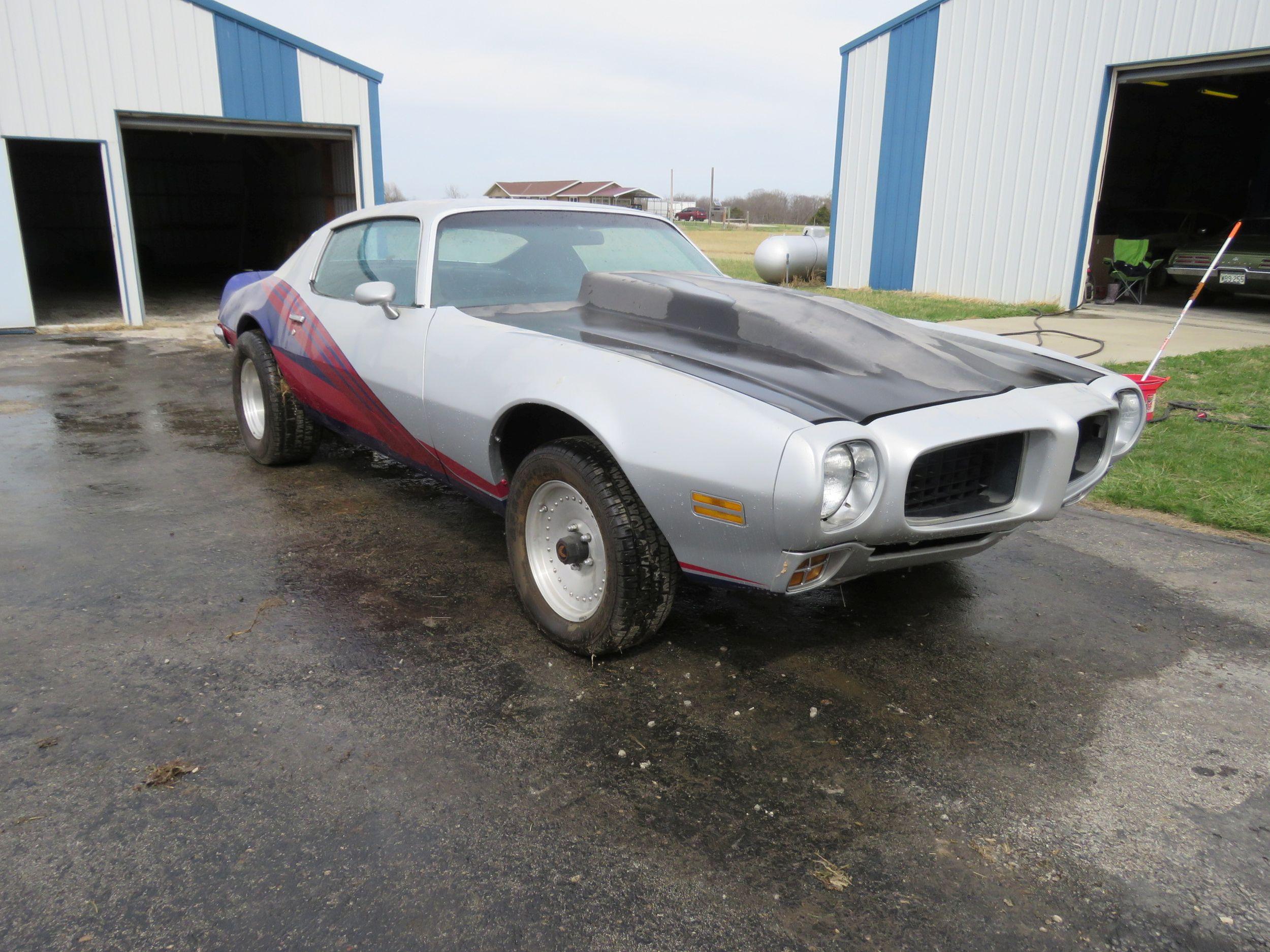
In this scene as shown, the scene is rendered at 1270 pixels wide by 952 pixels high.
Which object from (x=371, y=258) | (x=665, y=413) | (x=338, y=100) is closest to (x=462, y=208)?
(x=371, y=258)

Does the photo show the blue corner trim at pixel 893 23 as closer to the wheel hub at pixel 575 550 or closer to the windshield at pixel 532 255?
the windshield at pixel 532 255

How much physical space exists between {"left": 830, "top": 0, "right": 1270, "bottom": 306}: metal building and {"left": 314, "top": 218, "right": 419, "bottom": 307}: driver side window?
34.8ft

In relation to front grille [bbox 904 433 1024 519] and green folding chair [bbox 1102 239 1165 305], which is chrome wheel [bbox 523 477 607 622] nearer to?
front grille [bbox 904 433 1024 519]

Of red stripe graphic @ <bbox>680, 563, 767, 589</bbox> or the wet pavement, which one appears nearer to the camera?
the wet pavement

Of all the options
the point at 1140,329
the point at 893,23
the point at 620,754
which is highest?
the point at 893,23

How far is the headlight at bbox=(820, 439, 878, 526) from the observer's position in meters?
2.40

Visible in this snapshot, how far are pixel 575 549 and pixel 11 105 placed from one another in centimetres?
1153

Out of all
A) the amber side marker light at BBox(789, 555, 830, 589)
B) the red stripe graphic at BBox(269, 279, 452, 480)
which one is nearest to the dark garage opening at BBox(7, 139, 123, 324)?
the red stripe graphic at BBox(269, 279, 452, 480)

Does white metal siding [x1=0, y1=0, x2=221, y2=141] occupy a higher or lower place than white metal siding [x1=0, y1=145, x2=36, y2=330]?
higher

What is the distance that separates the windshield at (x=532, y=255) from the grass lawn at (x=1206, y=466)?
105 inches

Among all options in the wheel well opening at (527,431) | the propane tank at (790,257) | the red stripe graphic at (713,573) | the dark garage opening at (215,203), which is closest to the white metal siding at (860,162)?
the propane tank at (790,257)

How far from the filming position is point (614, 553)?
2771 mm

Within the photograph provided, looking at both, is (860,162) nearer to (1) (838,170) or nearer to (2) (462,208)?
(1) (838,170)

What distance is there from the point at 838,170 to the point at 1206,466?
11.9 metres
